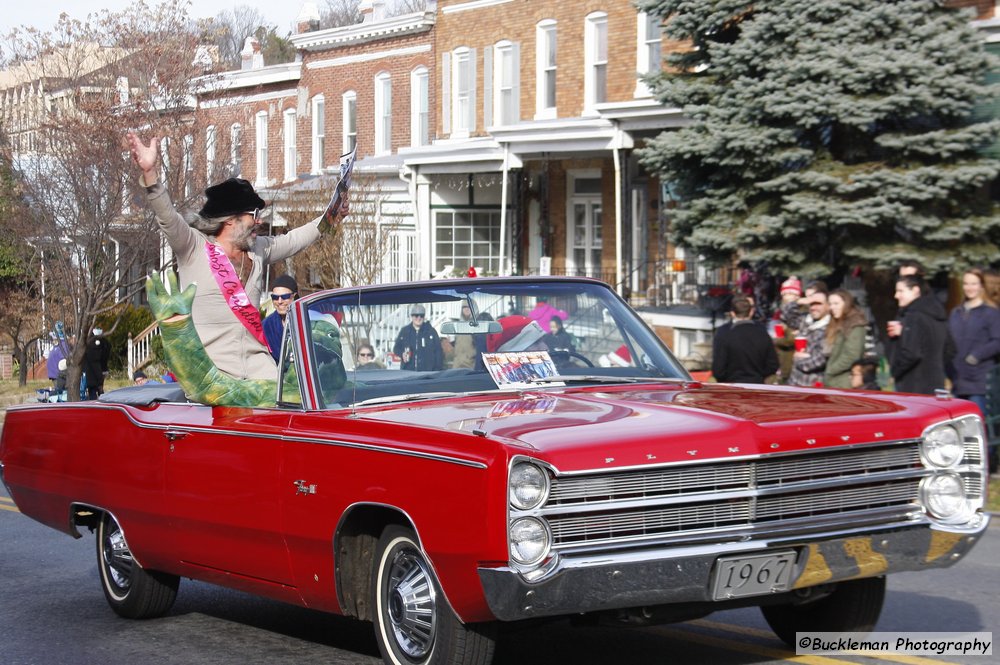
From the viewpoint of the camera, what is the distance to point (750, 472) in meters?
5.39

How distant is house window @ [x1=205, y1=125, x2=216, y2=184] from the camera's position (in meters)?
27.7

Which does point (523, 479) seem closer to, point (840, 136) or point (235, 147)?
point (840, 136)

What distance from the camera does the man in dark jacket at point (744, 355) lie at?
40.4 feet

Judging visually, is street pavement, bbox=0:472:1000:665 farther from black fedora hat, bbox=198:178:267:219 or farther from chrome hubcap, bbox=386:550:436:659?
black fedora hat, bbox=198:178:267:219

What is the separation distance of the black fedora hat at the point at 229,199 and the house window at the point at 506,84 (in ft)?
81.3

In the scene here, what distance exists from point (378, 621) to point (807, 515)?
173 cm

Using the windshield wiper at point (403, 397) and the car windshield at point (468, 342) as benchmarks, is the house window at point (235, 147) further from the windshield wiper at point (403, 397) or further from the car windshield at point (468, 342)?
the windshield wiper at point (403, 397)

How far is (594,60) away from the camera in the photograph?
30297 millimetres

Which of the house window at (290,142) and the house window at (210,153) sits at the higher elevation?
the house window at (290,142)

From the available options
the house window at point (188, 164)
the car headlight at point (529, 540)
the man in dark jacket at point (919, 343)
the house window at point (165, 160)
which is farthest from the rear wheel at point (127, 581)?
the house window at point (188, 164)

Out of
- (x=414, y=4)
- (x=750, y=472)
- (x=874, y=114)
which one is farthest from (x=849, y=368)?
(x=414, y=4)

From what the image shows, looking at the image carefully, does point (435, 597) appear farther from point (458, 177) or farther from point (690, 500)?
point (458, 177)

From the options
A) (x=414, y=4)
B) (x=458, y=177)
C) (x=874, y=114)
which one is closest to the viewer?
(x=874, y=114)

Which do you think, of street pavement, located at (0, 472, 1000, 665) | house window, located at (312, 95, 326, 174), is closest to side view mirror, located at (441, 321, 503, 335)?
street pavement, located at (0, 472, 1000, 665)
